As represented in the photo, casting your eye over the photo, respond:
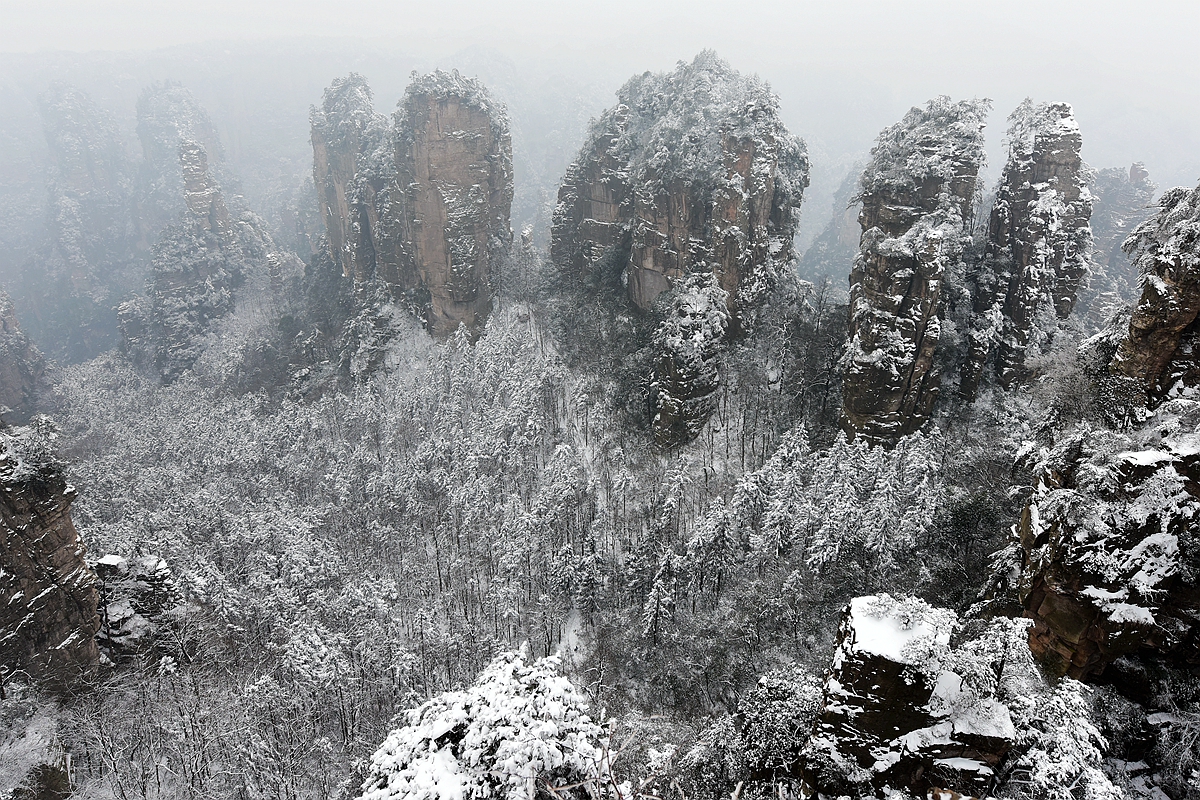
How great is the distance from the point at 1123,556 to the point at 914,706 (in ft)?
29.3

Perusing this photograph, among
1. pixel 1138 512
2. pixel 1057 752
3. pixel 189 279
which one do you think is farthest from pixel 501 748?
pixel 189 279

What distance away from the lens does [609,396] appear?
68875 millimetres

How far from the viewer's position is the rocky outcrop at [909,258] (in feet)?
159

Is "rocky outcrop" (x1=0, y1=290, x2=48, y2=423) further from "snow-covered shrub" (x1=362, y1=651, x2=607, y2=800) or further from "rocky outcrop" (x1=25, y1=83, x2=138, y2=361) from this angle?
"snow-covered shrub" (x1=362, y1=651, x2=607, y2=800)

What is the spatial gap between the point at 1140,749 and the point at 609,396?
54612mm

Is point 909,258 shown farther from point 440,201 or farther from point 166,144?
point 166,144

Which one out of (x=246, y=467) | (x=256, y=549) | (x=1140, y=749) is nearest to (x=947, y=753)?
(x=1140, y=749)

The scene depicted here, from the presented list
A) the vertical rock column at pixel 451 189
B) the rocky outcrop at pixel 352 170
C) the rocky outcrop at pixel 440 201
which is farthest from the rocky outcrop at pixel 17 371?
the vertical rock column at pixel 451 189

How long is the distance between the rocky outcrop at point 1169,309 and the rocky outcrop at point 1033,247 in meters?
27.7

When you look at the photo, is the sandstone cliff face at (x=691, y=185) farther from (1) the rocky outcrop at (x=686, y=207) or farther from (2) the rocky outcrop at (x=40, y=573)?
(2) the rocky outcrop at (x=40, y=573)

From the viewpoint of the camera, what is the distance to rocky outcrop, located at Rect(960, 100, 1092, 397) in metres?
48.6

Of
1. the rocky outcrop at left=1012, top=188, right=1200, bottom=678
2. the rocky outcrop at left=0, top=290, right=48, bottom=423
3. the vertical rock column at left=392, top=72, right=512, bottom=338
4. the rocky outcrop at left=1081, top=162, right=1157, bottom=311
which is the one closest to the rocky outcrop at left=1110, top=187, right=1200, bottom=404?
the rocky outcrop at left=1012, top=188, right=1200, bottom=678

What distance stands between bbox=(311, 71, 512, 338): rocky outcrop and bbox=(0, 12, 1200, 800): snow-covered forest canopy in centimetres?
61

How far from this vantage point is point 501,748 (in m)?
11.9
